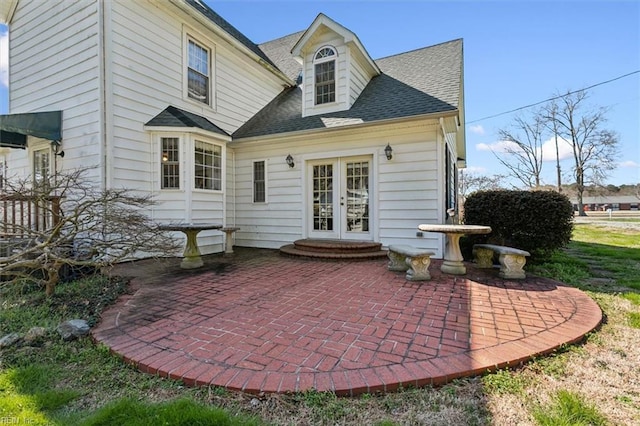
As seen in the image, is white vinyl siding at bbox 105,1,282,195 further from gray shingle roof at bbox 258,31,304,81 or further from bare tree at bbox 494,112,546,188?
bare tree at bbox 494,112,546,188

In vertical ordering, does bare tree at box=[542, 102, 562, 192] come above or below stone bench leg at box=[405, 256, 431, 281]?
above

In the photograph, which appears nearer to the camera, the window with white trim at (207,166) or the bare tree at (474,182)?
the window with white trim at (207,166)

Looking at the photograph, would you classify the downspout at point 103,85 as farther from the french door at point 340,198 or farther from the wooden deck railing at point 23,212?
the french door at point 340,198

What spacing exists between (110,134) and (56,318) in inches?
160

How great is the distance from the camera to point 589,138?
2766cm

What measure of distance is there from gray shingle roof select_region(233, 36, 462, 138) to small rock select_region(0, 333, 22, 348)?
624 centimetres

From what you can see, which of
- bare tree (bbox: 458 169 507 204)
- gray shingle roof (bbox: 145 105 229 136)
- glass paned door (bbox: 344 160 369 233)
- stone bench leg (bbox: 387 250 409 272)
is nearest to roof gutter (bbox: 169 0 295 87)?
gray shingle roof (bbox: 145 105 229 136)

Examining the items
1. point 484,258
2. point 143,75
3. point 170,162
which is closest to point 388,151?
point 484,258

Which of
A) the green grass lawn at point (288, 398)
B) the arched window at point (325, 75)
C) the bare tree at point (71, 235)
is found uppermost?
the arched window at point (325, 75)

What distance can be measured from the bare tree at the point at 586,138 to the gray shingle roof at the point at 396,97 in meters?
25.8

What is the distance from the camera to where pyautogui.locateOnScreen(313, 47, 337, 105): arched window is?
7.97 meters

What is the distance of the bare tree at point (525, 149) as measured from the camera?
2731 cm

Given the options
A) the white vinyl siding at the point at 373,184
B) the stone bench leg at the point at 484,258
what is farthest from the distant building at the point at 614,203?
the stone bench leg at the point at 484,258

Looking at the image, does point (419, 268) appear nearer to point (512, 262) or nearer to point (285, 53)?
point (512, 262)
